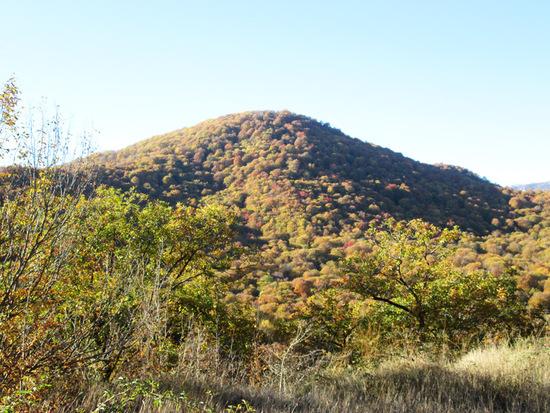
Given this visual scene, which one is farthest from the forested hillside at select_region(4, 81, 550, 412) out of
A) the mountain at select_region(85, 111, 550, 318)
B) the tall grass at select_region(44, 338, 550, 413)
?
the mountain at select_region(85, 111, 550, 318)

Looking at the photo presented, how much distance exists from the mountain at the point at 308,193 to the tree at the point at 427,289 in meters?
14.1

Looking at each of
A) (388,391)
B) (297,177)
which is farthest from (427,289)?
(297,177)

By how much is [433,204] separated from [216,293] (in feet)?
162

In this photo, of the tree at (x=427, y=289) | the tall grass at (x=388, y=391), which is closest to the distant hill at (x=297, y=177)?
the tree at (x=427, y=289)

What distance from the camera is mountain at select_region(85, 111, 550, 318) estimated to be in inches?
1330

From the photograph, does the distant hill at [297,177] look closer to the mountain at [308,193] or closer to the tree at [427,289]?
the mountain at [308,193]

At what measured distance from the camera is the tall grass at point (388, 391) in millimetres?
2822

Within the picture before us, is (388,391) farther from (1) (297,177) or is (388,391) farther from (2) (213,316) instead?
(1) (297,177)

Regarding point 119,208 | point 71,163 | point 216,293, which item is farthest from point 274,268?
point 71,163

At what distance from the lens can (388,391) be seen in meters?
3.31

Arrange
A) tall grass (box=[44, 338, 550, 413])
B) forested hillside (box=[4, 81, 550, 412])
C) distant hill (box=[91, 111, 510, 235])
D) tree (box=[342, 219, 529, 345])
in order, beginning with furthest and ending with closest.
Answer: distant hill (box=[91, 111, 510, 235]) < tree (box=[342, 219, 529, 345]) < forested hillside (box=[4, 81, 550, 412]) < tall grass (box=[44, 338, 550, 413])

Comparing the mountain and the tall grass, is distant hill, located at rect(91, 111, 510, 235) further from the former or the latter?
the tall grass

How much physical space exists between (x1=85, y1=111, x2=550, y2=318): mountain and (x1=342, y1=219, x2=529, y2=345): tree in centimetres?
1413

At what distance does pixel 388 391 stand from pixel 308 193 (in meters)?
46.8
